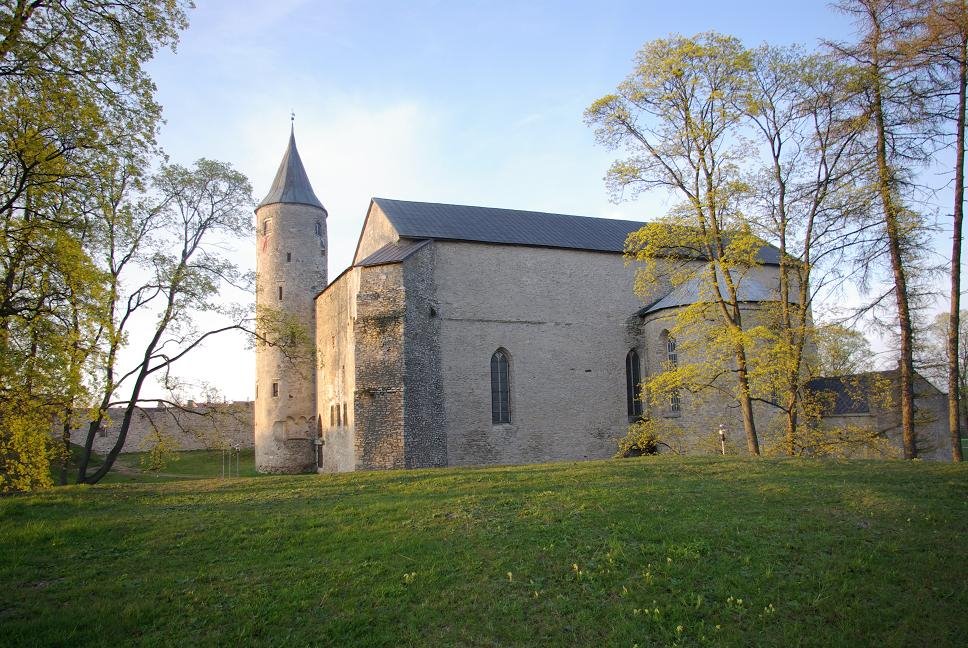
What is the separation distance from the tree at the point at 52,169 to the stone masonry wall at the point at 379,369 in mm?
10697

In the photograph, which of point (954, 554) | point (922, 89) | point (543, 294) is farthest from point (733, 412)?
point (954, 554)

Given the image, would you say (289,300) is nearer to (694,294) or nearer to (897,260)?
(694,294)

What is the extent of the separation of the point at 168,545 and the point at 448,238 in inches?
Answer: 668

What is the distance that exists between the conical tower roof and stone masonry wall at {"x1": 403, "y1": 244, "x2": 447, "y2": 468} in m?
9.25

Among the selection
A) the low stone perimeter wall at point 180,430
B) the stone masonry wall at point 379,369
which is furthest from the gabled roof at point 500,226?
the low stone perimeter wall at point 180,430

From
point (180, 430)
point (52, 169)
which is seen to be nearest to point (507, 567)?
point (52, 169)

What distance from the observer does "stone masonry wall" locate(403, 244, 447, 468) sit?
21141 millimetres

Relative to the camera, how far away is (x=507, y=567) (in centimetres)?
841

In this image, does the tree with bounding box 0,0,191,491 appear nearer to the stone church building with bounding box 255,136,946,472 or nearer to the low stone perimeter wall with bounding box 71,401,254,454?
the stone church building with bounding box 255,136,946,472

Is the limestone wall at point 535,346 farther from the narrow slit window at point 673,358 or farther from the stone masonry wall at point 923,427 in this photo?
the stone masonry wall at point 923,427

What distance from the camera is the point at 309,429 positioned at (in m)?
29.1

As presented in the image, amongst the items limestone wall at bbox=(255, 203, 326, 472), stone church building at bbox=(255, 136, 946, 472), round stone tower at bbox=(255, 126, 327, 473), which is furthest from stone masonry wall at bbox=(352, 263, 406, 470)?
limestone wall at bbox=(255, 203, 326, 472)

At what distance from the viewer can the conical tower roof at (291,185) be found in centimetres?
3030

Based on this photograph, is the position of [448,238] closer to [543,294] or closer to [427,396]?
[543,294]
